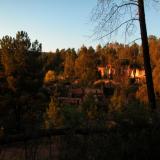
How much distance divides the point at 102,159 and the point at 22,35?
32000mm

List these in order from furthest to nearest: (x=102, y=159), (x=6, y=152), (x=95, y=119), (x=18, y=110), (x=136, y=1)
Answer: (x=18, y=110) → (x=136, y=1) → (x=95, y=119) → (x=6, y=152) → (x=102, y=159)

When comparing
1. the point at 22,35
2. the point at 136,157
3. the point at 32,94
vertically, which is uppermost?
the point at 22,35

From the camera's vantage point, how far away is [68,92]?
6531 cm

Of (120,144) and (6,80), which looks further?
(6,80)

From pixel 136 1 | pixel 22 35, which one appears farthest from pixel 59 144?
pixel 22 35

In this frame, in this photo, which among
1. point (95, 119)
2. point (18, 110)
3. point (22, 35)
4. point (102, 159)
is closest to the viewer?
point (102, 159)

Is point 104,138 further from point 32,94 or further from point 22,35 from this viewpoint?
point 22,35

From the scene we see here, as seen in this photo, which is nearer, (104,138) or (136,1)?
(104,138)

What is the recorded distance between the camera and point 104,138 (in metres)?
6.28

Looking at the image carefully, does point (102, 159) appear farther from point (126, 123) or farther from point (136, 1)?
point (136, 1)

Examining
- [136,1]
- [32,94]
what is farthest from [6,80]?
[136,1]

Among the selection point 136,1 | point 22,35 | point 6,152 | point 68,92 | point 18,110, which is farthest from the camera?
point 68,92

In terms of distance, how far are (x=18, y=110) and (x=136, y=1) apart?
23.2 meters

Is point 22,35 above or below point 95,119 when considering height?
above
